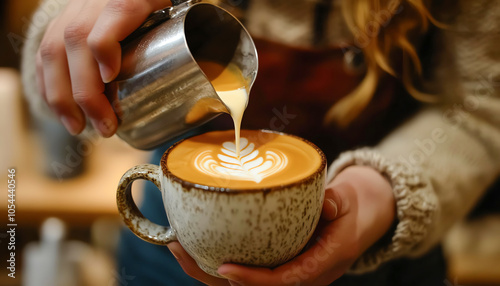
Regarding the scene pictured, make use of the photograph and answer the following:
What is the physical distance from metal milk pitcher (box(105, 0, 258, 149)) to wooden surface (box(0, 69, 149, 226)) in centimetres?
75

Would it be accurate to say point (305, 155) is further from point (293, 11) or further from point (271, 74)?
point (293, 11)

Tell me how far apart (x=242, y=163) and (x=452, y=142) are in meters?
0.48

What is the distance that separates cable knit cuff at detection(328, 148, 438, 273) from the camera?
712 millimetres

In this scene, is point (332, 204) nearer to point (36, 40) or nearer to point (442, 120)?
point (442, 120)

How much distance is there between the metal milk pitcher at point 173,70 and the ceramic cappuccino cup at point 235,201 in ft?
0.19

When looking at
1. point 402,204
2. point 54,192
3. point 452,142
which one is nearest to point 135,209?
point 402,204

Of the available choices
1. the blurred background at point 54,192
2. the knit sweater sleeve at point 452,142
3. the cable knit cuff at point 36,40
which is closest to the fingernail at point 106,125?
the cable knit cuff at point 36,40

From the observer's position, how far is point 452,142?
85cm

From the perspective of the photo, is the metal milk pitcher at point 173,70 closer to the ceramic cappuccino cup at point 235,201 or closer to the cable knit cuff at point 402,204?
the ceramic cappuccino cup at point 235,201

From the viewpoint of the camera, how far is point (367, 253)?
0.75 meters

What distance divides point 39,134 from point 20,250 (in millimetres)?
439

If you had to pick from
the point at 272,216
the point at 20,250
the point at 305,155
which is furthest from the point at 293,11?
the point at 20,250

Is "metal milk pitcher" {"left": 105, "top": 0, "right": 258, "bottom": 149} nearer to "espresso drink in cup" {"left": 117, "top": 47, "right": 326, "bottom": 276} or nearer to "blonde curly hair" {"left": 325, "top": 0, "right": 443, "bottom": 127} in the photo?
"espresso drink in cup" {"left": 117, "top": 47, "right": 326, "bottom": 276}

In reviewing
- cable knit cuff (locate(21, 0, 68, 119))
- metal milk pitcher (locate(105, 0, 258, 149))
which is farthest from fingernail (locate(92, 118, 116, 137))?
cable knit cuff (locate(21, 0, 68, 119))
